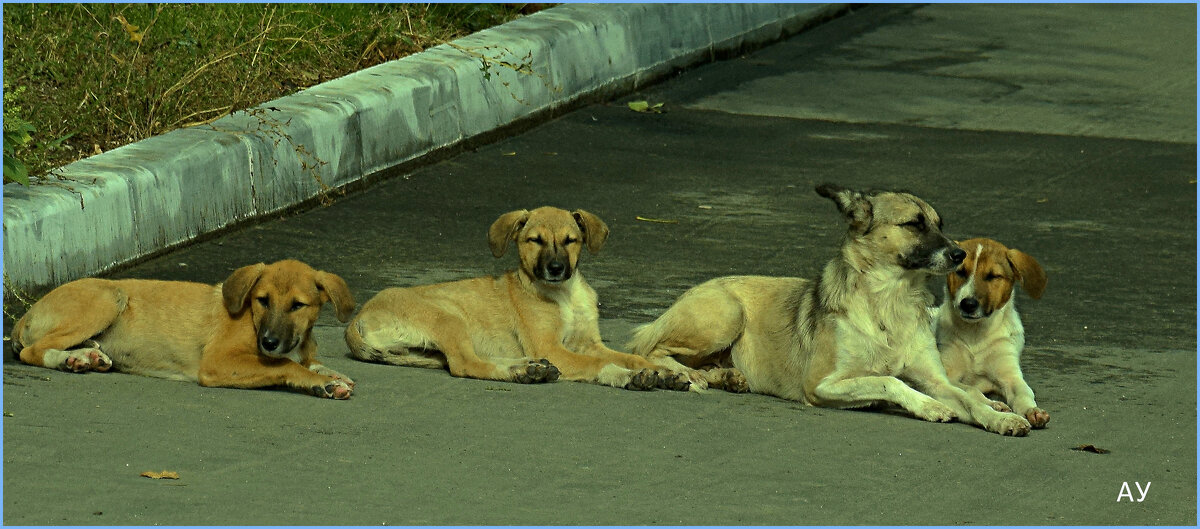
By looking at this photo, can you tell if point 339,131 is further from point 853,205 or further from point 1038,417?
point 1038,417

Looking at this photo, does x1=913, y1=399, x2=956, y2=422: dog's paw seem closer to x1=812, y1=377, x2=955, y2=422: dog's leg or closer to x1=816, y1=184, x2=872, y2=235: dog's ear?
x1=812, y1=377, x2=955, y2=422: dog's leg

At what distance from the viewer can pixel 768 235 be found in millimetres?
11266

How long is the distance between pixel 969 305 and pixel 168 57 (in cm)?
606

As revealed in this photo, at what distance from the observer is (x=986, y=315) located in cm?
847

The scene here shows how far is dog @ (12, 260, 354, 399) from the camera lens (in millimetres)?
8000

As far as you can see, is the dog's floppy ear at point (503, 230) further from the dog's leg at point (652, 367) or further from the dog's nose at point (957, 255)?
the dog's nose at point (957, 255)

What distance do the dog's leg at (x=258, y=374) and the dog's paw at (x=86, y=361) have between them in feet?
1.40

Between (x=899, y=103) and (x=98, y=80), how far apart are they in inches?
256

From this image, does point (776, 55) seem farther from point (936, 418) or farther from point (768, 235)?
point (936, 418)

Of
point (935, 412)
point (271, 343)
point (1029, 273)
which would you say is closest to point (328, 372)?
point (271, 343)

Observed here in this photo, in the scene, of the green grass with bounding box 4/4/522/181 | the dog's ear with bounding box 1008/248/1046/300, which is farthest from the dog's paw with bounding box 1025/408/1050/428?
the green grass with bounding box 4/4/522/181

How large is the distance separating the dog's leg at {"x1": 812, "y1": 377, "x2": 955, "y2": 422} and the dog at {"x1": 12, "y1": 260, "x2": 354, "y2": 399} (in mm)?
2137

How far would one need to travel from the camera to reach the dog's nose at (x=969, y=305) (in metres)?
8.45

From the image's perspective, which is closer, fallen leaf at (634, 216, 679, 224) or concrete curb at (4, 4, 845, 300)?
concrete curb at (4, 4, 845, 300)
